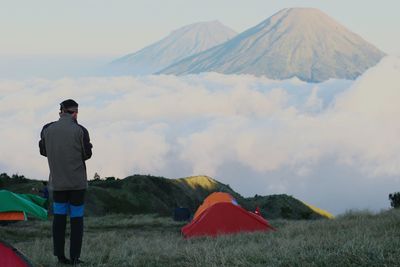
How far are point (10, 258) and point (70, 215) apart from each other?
6.32 ft

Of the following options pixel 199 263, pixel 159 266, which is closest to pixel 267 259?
pixel 199 263

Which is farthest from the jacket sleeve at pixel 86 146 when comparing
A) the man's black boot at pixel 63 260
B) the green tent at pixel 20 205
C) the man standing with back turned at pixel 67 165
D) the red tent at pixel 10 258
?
the green tent at pixel 20 205

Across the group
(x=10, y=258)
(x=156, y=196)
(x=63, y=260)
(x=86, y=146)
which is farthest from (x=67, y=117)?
(x=156, y=196)

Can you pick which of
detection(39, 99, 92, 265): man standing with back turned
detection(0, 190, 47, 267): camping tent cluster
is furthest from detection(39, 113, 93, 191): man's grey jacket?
detection(0, 190, 47, 267): camping tent cluster

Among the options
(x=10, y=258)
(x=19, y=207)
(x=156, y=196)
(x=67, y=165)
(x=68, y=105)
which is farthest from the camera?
(x=156, y=196)

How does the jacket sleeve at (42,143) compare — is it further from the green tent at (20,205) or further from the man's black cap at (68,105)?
the green tent at (20,205)

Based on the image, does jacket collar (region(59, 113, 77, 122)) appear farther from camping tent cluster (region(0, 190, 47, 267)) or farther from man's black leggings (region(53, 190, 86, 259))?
camping tent cluster (region(0, 190, 47, 267))

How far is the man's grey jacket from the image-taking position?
8.81 metres

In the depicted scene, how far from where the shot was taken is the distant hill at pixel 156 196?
42938 mm

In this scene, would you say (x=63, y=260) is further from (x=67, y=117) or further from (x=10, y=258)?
(x=67, y=117)

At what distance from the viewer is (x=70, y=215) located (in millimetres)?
9031

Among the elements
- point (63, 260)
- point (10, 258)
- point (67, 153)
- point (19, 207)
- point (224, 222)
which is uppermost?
point (67, 153)

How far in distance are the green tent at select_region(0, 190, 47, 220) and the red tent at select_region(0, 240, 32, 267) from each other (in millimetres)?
14979

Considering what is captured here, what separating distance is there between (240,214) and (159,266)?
8.14m
